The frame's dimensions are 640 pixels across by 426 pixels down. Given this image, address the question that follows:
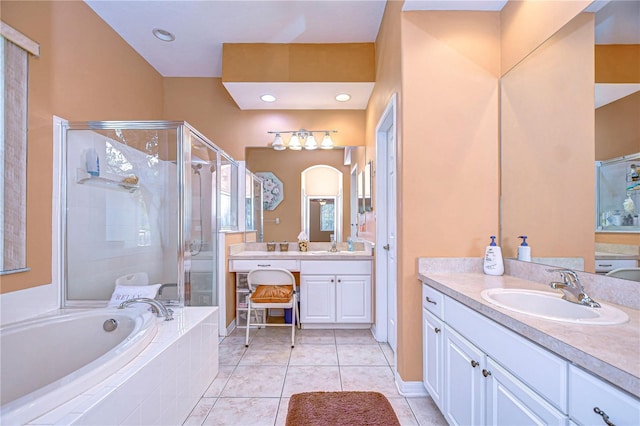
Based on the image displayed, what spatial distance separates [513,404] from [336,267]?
1993 mm

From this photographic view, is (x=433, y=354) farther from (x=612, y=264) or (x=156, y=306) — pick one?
(x=156, y=306)

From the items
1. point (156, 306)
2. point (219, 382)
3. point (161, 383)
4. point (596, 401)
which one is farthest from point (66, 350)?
point (596, 401)

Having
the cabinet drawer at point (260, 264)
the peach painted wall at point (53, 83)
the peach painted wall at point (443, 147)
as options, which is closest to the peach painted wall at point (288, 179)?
the cabinet drawer at point (260, 264)

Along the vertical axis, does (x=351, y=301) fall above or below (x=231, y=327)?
above

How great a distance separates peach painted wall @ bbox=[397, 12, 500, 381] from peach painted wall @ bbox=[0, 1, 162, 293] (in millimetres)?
2275

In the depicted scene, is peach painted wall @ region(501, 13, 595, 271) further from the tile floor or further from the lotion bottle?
the tile floor

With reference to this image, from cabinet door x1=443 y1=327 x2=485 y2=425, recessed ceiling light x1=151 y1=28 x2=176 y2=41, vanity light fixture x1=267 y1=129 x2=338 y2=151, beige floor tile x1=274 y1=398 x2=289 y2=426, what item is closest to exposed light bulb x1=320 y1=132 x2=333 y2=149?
vanity light fixture x1=267 y1=129 x2=338 y2=151

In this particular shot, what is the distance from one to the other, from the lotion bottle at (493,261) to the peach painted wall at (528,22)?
1.10 metres

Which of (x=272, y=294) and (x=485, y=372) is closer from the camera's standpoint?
(x=485, y=372)

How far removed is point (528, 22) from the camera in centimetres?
163

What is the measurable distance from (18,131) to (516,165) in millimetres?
2924

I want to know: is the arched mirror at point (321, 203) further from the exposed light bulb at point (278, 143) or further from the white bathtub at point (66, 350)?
the white bathtub at point (66, 350)

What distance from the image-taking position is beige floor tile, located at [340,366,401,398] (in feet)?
6.28

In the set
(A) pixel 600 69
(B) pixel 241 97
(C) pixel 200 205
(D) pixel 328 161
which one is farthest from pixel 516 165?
(B) pixel 241 97
